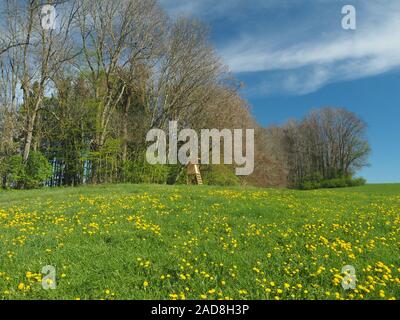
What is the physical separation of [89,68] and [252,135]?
21.0m

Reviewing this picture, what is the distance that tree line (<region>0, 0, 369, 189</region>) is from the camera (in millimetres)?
26250

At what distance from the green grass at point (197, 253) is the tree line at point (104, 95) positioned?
1823 centimetres

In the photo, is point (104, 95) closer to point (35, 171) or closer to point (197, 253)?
point (35, 171)

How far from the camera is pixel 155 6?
28656mm

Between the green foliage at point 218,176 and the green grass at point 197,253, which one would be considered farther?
the green foliage at point 218,176

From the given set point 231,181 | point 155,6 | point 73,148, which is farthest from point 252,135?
point 73,148

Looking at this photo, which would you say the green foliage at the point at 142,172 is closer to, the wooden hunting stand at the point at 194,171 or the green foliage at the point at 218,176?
the wooden hunting stand at the point at 194,171

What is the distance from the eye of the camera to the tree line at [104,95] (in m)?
26.2

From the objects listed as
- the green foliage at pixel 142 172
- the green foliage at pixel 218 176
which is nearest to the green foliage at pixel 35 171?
the green foliage at pixel 142 172

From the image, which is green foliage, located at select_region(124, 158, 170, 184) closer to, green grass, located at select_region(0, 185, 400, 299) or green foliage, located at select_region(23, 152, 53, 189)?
green foliage, located at select_region(23, 152, 53, 189)

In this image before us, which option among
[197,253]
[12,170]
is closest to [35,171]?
[12,170]

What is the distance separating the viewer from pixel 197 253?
596 cm

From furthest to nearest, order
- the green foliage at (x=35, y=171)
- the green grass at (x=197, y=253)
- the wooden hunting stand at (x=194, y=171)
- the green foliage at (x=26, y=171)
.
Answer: the wooden hunting stand at (x=194, y=171) < the green foliage at (x=35, y=171) < the green foliage at (x=26, y=171) < the green grass at (x=197, y=253)

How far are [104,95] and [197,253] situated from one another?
1024 inches
